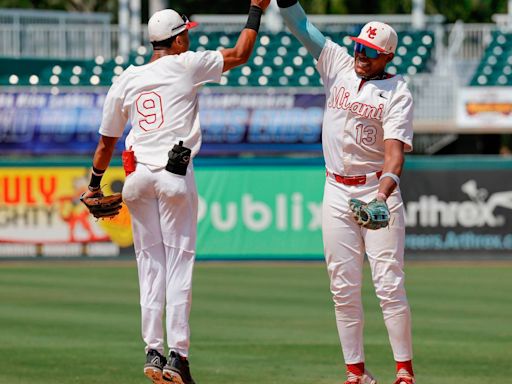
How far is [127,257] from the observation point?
67.3 feet

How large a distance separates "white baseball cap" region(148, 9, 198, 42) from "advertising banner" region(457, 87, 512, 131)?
66.1 feet

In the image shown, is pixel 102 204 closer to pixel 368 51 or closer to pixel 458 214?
pixel 368 51

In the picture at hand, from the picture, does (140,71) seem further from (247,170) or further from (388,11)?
(388,11)

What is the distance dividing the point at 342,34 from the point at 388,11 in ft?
48.4

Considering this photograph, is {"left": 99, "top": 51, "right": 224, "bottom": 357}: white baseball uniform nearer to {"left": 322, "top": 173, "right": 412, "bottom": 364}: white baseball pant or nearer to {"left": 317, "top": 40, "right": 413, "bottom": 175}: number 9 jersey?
{"left": 317, "top": 40, "right": 413, "bottom": 175}: number 9 jersey

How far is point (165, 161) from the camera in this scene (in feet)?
25.7

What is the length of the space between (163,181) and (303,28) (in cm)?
137

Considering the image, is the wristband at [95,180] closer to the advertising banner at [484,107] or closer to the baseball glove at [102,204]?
the baseball glove at [102,204]

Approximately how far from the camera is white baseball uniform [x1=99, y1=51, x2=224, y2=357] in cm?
788

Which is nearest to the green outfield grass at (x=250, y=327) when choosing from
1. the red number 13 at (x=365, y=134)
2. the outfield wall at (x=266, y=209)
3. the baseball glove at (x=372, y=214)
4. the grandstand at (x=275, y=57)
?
the outfield wall at (x=266, y=209)

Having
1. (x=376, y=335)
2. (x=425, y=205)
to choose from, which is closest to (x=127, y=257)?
(x=425, y=205)

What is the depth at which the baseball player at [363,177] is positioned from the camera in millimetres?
7984

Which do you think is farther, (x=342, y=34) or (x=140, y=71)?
(x=342, y=34)

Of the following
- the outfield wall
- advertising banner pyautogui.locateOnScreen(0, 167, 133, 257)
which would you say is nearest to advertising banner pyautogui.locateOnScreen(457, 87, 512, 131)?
the outfield wall
